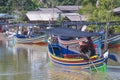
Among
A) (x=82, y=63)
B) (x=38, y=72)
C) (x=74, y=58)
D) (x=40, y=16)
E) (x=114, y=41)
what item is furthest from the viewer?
(x=40, y=16)

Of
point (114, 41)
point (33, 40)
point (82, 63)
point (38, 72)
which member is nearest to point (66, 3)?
point (33, 40)

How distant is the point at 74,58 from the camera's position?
24.0 m

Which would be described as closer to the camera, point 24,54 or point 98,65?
point 98,65

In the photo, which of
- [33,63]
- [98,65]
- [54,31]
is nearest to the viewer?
[98,65]

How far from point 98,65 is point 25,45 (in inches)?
892

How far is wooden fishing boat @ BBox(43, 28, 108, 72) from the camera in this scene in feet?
74.2

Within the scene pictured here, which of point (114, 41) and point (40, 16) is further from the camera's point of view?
point (40, 16)

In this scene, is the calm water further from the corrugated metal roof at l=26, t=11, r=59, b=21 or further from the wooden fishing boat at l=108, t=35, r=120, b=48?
the corrugated metal roof at l=26, t=11, r=59, b=21

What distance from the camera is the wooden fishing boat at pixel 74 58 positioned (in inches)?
891

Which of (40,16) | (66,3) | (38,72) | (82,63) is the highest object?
(66,3)

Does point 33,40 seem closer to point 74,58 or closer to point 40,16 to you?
point 40,16

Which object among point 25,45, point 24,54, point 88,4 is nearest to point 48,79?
point 24,54

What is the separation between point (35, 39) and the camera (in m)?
45.2

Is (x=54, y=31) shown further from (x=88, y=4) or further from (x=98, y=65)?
(x=88, y=4)
